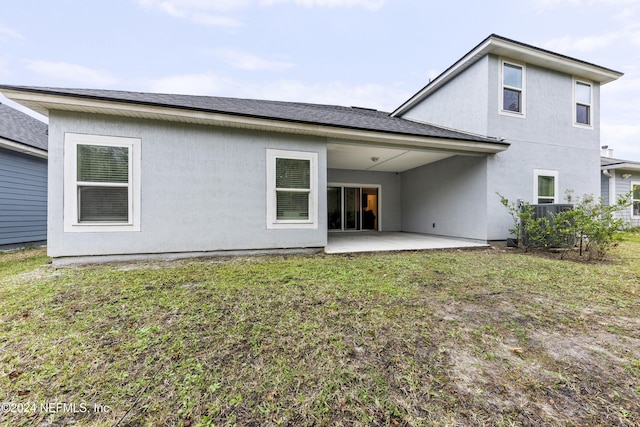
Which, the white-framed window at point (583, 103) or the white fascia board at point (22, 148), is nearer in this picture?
the white fascia board at point (22, 148)

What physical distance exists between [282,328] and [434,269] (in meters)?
3.06

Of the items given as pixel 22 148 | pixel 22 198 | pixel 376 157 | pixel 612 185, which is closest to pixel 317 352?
pixel 376 157

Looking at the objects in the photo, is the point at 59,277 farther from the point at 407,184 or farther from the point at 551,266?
the point at 407,184

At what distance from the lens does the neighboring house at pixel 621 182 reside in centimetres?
1004

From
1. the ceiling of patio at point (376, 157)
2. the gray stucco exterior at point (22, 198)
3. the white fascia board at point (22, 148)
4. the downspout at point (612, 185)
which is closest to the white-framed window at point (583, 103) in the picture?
the ceiling of patio at point (376, 157)

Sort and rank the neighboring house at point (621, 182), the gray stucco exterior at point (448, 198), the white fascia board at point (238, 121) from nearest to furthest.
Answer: the white fascia board at point (238, 121) < the gray stucco exterior at point (448, 198) < the neighboring house at point (621, 182)

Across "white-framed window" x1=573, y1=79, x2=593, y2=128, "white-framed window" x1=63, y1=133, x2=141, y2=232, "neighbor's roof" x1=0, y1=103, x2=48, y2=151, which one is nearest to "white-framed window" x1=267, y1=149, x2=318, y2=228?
"white-framed window" x1=63, y1=133, x2=141, y2=232

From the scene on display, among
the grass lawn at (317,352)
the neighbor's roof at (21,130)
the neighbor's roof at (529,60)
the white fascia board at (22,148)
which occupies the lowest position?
the grass lawn at (317,352)

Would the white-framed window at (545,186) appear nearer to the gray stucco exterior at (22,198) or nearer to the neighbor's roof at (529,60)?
the neighbor's roof at (529,60)

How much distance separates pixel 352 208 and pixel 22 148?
34.8 ft

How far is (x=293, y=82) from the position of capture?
2820 centimetres

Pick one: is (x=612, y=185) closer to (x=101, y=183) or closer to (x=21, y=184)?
(x=101, y=183)

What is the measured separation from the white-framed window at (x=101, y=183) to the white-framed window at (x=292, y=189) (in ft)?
8.30

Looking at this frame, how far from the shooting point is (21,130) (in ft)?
25.1
